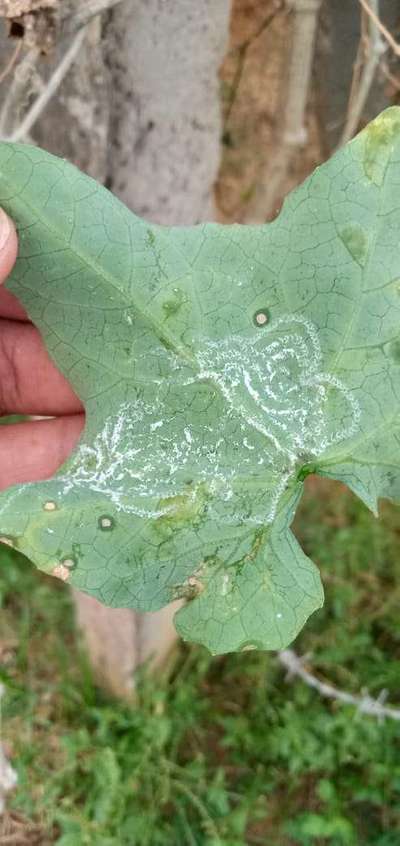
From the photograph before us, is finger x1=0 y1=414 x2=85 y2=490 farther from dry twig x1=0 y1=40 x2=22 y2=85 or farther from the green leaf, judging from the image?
dry twig x1=0 y1=40 x2=22 y2=85

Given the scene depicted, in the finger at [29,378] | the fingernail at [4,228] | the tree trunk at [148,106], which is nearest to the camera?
the fingernail at [4,228]

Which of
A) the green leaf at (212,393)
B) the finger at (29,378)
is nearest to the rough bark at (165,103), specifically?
the finger at (29,378)

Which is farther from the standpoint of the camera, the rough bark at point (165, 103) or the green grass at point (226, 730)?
the green grass at point (226, 730)

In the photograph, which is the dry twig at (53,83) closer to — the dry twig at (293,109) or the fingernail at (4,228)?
the fingernail at (4,228)

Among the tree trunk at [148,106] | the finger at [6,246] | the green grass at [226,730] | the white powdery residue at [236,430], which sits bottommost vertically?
the green grass at [226,730]

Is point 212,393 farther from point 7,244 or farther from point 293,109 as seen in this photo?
point 293,109

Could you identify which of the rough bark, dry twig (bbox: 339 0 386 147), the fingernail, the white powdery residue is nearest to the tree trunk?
the rough bark
